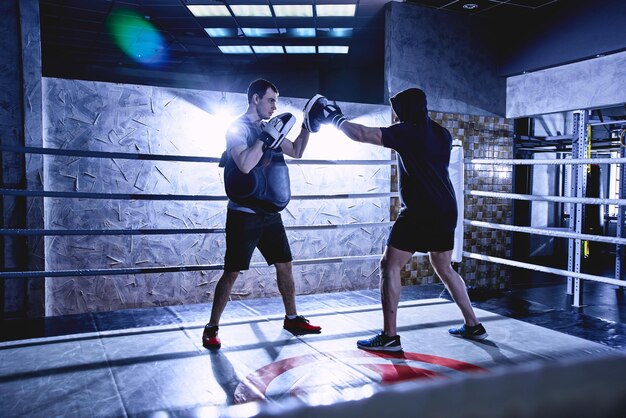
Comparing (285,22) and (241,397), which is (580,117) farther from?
(241,397)

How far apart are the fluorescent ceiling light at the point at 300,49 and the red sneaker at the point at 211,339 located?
5.71 metres

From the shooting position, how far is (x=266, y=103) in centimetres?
279

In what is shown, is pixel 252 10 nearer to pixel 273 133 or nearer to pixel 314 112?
pixel 314 112

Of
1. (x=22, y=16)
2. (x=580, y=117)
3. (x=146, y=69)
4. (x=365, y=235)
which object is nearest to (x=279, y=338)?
(x=365, y=235)

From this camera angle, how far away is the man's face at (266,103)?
278 centimetres

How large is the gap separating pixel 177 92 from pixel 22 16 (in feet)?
3.68

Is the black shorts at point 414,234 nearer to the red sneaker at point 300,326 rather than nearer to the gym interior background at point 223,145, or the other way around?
the red sneaker at point 300,326

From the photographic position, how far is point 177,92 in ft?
12.7

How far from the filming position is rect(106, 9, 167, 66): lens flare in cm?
629

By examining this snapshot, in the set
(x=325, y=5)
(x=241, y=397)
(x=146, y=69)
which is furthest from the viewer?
(x=146, y=69)

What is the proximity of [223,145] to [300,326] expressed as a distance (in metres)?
1.81

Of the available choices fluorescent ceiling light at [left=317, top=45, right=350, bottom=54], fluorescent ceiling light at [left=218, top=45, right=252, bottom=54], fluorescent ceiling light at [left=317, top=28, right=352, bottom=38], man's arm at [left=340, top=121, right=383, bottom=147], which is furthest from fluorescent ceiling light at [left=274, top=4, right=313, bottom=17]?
man's arm at [left=340, top=121, right=383, bottom=147]

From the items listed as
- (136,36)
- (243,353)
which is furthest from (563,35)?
(136,36)

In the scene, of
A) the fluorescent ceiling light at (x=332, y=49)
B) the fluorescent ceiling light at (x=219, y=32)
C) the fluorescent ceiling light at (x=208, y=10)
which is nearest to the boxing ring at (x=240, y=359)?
the fluorescent ceiling light at (x=208, y=10)
